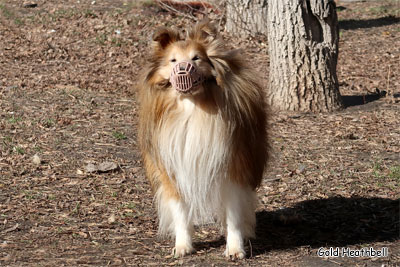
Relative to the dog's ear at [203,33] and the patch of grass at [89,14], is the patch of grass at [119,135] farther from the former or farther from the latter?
the patch of grass at [89,14]

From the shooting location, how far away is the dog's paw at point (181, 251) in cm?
506

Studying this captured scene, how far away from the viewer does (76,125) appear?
8.22 meters

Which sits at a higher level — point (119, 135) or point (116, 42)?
point (116, 42)

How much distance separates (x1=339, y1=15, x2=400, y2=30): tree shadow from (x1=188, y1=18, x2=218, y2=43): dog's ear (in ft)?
30.1

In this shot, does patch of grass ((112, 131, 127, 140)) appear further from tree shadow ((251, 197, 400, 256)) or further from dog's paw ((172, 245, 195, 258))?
dog's paw ((172, 245, 195, 258))

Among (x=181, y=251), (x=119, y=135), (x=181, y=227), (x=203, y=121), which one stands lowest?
(x=181, y=251)

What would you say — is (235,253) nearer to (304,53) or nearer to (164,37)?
(164,37)

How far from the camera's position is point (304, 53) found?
27.8 feet

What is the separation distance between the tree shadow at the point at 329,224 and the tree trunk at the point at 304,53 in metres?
2.55

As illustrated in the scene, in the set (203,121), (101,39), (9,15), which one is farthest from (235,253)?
(9,15)

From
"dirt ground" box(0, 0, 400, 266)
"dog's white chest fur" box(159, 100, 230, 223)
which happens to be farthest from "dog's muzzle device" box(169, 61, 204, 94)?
"dirt ground" box(0, 0, 400, 266)

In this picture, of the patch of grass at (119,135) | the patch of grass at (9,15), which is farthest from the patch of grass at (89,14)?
the patch of grass at (119,135)

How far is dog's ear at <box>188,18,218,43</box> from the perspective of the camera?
15.3 ft

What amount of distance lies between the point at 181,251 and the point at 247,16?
25.0ft
